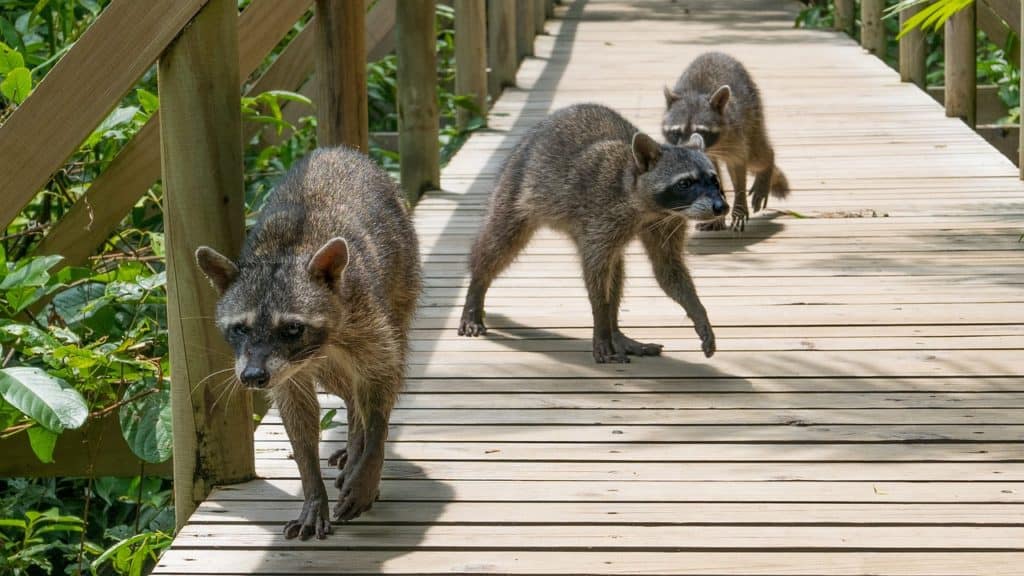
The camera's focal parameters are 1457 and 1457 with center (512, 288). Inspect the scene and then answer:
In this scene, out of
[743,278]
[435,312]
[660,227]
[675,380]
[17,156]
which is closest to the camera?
[17,156]

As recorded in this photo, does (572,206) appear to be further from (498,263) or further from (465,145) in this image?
(465,145)

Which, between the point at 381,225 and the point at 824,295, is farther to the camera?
the point at 824,295

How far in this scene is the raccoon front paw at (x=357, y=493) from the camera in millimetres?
3527

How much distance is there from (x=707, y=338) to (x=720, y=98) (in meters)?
2.39

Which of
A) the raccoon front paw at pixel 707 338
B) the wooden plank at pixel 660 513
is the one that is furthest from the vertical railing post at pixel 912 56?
the wooden plank at pixel 660 513

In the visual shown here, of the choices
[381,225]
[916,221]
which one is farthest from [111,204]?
[916,221]

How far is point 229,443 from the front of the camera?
3.76 meters

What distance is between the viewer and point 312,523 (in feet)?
11.4

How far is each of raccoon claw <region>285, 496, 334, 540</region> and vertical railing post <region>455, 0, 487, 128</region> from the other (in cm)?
581

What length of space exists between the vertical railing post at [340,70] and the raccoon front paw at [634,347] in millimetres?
1248

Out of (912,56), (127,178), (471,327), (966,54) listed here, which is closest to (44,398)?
(127,178)

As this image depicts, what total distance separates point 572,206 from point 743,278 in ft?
3.37

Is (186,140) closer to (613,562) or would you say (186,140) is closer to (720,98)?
(613,562)

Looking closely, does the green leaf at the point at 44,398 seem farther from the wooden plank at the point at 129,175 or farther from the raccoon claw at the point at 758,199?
the raccoon claw at the point at 758,199
